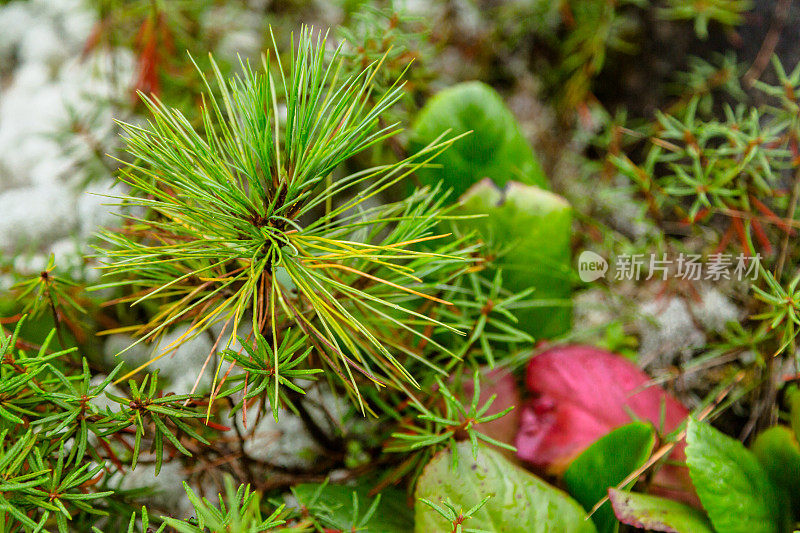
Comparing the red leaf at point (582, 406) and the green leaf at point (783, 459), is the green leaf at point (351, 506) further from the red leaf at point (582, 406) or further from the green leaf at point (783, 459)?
the green leaf at point (783, 459)

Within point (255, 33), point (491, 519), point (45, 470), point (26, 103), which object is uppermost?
point (255, 33)

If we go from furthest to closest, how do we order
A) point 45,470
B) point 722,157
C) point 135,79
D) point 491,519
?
point 135,79 → point 722,157 → point 491,519 → point 45,470

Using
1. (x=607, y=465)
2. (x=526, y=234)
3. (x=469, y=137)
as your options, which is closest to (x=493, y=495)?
(x=607, y=465)

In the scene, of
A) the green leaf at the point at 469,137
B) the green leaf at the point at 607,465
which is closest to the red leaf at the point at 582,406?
the green leaf at the point at 607,465

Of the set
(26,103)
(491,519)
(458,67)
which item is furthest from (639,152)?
(26,103)

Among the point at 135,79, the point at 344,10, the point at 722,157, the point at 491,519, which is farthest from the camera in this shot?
the point at 344,10

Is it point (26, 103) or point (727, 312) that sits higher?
point (26, 103)

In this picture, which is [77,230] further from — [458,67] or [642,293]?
[642,293]
